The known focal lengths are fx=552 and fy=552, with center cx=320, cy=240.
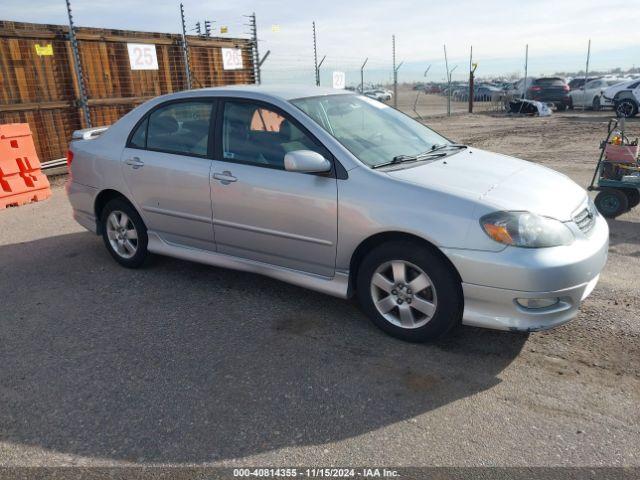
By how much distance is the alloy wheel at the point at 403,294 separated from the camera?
3.51 metres

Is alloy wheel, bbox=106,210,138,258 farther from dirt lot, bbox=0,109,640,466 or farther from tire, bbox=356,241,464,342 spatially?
tire, bbox=356,241,464,342

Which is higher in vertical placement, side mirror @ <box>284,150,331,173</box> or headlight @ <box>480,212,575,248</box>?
side mirror @ <box>284,150,331,173</box>

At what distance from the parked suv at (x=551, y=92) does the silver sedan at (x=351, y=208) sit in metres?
23.8

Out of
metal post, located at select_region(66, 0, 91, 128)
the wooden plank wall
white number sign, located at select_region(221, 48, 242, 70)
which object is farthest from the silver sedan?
white number sign, located at select_region(221, 48, 242, 70)

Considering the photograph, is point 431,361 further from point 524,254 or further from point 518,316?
point 524,254

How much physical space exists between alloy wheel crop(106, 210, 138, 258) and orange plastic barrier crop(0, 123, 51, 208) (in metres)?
3.91

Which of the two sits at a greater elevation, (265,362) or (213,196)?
(213,196)

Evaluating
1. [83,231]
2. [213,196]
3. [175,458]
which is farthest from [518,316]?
[83,231]

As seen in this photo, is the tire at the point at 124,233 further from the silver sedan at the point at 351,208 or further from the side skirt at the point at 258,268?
the side skirt at the point at 258,268

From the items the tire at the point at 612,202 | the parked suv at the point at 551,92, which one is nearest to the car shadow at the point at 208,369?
the tire at the point at 612,202

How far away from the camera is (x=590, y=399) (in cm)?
303

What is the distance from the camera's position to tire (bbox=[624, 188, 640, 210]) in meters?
6.59

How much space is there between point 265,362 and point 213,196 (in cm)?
149

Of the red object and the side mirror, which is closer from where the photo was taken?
the side mirror
